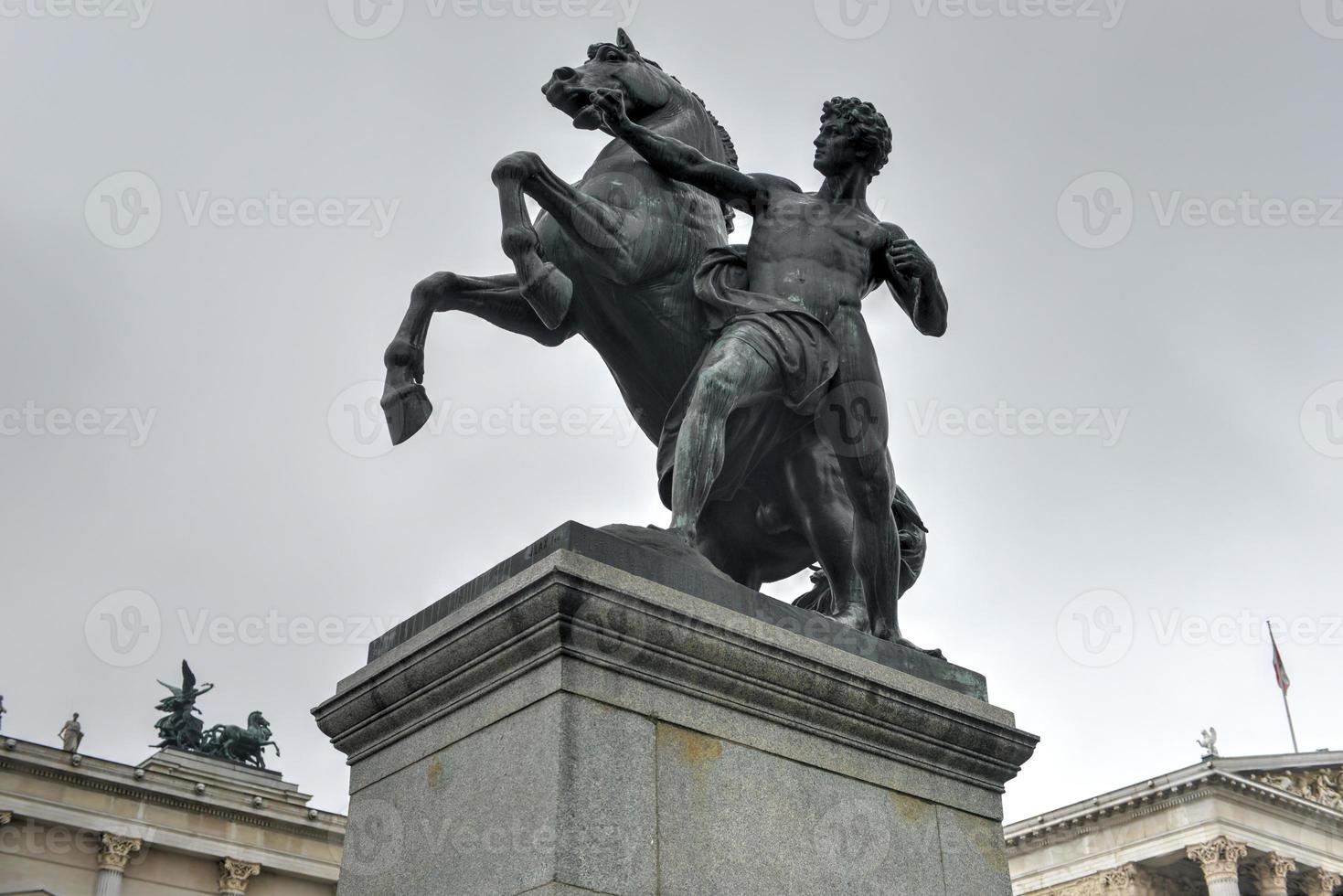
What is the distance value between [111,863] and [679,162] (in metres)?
43.9

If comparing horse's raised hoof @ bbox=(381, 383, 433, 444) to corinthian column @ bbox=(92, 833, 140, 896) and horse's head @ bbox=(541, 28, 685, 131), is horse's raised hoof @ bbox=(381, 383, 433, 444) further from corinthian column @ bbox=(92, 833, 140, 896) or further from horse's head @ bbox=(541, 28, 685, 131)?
corinthian column @ bbox=(92, 833, 140, 896)

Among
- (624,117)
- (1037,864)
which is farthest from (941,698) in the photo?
(1037,864)

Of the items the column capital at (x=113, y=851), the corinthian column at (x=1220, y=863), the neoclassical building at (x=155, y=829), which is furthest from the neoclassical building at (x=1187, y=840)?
the column capital at (x=113, y=851)

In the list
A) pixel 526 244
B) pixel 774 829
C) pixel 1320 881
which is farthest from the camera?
pixel 1320 881

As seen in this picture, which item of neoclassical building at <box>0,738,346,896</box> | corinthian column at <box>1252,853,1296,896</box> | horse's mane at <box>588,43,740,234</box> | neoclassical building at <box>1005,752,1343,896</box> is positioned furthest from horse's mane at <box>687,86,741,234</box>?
corinthian column at <box>1252,853,1296,896</box>

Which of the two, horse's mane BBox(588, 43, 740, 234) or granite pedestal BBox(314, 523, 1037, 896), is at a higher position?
horse's mane BBox(588, 43, 740, 234)

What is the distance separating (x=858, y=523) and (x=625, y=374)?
1.44 meters

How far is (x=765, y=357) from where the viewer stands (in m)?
6.45

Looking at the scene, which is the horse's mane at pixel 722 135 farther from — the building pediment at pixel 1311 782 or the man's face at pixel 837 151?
the building pediment at pixel 1311 782

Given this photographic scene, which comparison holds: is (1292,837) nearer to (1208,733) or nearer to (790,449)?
(1208,733)

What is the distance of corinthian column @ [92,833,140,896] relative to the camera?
4416 centimetres

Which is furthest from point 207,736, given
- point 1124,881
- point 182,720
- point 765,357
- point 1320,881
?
point 765,357

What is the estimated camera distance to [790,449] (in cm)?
699

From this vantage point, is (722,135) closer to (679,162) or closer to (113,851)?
(679,162)
